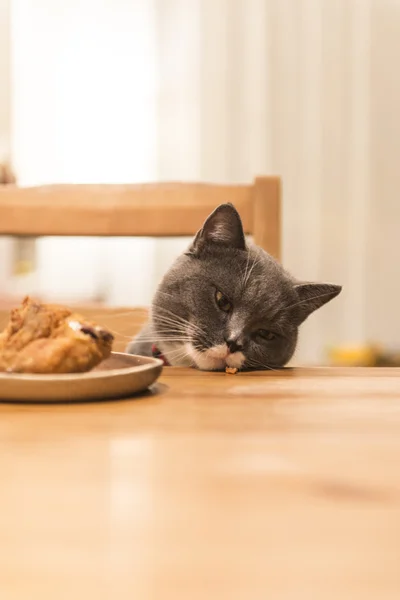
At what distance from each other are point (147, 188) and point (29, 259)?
7.00 feet

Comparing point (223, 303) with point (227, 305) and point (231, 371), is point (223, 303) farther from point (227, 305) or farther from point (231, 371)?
point (231, 371)

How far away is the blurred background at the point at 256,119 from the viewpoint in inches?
110

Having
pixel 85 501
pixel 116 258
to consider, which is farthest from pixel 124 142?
pixel 85 501

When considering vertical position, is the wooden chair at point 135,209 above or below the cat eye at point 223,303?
above

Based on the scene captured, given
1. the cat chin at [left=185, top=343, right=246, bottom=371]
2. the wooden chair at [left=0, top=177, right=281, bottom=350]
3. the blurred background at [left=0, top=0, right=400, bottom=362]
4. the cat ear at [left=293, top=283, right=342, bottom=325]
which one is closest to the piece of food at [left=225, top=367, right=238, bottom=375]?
the cat chin at [left=185, top=343, right=246, bottom=371]

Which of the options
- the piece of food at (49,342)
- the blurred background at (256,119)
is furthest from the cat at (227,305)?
the blurred background at (256,119)

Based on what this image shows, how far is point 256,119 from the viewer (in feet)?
9.32

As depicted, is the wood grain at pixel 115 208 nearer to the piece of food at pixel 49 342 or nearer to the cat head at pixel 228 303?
Answer: the cat head at pixel 228 303

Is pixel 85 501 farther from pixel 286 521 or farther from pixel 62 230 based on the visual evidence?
pixel 62 230

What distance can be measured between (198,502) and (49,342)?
0.29 m

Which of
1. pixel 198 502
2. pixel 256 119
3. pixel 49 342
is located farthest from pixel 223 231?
pixel 256 119

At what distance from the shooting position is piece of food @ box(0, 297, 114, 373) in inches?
22.6

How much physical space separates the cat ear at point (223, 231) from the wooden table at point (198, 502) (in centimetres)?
46

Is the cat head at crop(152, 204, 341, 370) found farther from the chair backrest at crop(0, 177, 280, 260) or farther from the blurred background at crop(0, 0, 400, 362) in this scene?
the blurred background at crop(0, 0, 400, 362)
